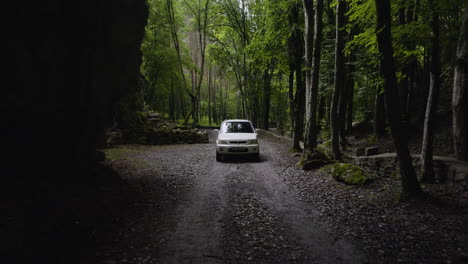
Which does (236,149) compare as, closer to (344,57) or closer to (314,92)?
(314,92)

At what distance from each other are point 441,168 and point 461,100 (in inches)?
73.5

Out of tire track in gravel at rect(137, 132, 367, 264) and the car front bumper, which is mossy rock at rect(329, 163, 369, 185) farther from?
the car front bumper

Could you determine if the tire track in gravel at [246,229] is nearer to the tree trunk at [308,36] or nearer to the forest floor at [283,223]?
the forest floor at [283,223]

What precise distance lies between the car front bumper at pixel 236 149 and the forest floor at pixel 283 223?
3.20 meters

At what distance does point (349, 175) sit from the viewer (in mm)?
7121

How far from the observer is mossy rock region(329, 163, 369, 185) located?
6.80 meters

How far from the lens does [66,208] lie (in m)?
4.46

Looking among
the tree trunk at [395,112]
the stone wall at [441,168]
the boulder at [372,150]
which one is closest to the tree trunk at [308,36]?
the boulder at [372,150]

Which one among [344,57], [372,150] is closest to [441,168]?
[372,150]

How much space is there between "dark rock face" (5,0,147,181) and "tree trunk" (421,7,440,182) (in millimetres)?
7866

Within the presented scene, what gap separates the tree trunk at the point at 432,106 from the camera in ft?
18.9

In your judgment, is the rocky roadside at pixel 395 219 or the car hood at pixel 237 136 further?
the car hood at pixel 237 136

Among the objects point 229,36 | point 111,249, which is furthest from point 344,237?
point 229,36

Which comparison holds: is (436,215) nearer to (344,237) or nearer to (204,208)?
(344,237)
